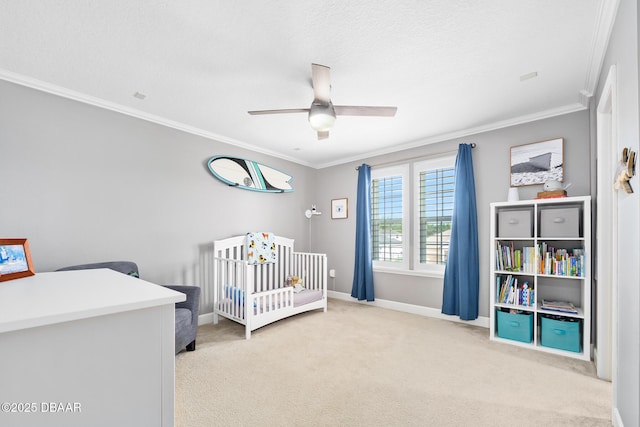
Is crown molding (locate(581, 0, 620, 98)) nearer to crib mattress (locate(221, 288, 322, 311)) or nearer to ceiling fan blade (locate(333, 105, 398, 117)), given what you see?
ceiling fan blade (locate(333, 105, 398, 117))

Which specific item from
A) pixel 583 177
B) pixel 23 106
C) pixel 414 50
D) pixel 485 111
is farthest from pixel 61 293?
pixel 583 177

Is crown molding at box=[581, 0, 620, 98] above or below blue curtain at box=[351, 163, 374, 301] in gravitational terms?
above

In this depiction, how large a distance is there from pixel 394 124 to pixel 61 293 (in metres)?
3.16

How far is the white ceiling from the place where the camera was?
1.62 metres

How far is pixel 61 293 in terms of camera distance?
89 centimetres

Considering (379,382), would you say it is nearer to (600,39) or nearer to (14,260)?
(14,260)

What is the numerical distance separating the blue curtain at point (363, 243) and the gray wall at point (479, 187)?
6.4 inches

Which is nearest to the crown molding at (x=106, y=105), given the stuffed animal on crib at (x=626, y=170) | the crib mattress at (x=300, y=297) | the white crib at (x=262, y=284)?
the white crib at (x=262, y=284)

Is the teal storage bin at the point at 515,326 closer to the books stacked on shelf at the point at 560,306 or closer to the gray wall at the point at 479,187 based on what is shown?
the books stacked on shelf at the point at 560,306

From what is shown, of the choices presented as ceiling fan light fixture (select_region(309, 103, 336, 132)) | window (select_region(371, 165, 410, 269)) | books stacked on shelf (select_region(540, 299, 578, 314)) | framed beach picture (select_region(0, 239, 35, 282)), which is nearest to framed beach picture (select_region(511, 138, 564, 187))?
books stacked on shelf (select_region(540, 299, 578, 314))

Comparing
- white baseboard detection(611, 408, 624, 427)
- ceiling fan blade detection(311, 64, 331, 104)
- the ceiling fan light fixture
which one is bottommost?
white baseboard detection(611, 408, 624, 427)

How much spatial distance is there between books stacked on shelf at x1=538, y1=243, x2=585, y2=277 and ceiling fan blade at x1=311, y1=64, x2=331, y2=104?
8.23 ft

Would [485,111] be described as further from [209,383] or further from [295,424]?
[209,383]

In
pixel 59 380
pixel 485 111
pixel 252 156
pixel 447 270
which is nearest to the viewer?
pixel 59 380
